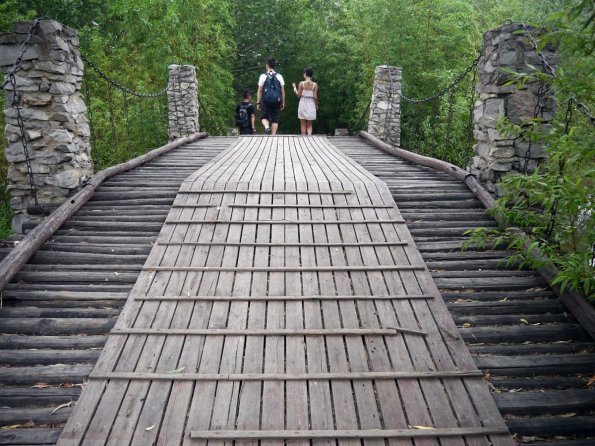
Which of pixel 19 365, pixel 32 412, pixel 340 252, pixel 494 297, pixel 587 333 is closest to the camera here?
pixel 32 412

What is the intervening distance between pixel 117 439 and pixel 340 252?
85.7 inches

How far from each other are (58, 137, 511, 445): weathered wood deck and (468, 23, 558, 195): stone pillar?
1233 mm

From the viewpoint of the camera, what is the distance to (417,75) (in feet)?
37.9

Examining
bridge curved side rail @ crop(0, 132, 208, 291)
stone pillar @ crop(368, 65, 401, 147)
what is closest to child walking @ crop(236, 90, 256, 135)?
stone pillar @ crop(368, 65, 401, 147)

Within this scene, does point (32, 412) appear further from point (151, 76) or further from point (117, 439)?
point (151, 76)

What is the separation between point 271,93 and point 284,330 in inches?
306

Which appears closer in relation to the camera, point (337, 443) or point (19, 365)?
point (337, 443)

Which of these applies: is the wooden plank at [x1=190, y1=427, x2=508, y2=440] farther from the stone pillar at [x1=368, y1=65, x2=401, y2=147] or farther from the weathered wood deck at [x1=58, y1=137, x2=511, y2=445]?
the stone pillar at [x1=368, y1=65, x2=401, y2=147]

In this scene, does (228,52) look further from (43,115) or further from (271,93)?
(43,115)

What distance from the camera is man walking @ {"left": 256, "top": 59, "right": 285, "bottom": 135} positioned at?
995cm

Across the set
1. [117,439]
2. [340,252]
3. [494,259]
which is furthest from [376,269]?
[117,439]

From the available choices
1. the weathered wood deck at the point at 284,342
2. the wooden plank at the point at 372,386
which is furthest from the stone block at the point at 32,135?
the wooden plank at the point at 372,386

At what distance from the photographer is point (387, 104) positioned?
9.72 metres

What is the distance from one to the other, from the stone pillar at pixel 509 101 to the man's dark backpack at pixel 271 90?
556 cm
